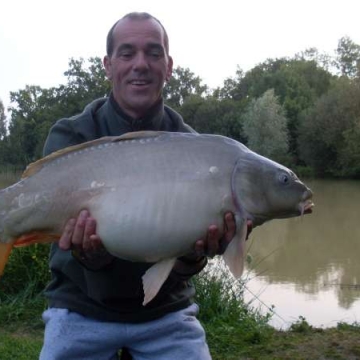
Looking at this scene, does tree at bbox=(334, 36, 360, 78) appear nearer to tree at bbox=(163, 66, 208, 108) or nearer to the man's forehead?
tree at bbox=(163, 66, 208, 108)

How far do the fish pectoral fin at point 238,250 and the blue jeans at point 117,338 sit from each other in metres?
0.42

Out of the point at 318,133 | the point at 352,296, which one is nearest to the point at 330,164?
the point at 318,133

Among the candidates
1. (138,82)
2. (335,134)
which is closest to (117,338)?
(138,82)

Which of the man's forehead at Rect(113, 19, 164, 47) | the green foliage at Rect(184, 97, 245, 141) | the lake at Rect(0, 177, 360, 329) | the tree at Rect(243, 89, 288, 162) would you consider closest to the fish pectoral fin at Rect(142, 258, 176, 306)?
the man's forehead at Rect(113, 19, 164, 47)

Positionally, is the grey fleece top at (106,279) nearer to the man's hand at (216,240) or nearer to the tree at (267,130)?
the man's hand at (216,240)

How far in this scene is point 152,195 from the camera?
6.20 feet

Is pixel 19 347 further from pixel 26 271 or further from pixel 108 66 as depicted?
pixel 108 66

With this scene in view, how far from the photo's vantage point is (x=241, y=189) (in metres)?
1.92

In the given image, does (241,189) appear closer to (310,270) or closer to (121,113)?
(121,113)

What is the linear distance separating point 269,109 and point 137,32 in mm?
32480

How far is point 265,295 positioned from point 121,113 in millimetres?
4836

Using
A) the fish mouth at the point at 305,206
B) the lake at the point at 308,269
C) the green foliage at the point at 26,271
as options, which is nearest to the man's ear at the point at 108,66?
the fish mouth at the point at 305,206

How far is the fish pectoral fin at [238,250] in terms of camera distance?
1909mm

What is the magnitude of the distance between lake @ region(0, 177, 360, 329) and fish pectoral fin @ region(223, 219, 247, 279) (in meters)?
3.24
